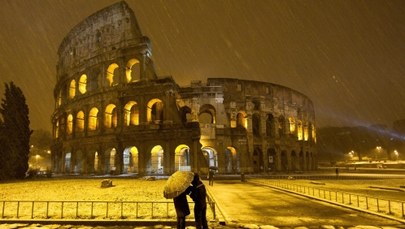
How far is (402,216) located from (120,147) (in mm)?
26024

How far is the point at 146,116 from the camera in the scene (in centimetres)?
A: 3044

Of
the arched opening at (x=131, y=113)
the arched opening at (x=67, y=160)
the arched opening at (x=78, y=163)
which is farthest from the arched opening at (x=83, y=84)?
the arched opening at (x=131, y=113)

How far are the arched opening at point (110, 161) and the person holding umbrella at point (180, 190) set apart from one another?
85.5 feet

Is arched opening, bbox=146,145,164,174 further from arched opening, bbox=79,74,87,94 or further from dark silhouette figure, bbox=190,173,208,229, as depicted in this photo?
dark silhouette figure, bbox=190,173,208,229

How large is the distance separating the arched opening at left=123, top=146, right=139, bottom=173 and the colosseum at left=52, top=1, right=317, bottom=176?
0.12 metres

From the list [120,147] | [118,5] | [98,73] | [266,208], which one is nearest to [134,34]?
[118,5]

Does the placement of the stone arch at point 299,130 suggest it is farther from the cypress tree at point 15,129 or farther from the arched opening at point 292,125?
the cypress tree at point 15,129

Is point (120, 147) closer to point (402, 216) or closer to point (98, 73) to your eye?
point (98, 73)

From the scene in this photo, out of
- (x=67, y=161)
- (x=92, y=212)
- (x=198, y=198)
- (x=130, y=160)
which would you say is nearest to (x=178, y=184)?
(x=198, y=198)

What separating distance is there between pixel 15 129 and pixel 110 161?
399 inches

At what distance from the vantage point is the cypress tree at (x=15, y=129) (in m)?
26.3

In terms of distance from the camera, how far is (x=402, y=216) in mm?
8430

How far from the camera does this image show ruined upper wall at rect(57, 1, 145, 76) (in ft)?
111

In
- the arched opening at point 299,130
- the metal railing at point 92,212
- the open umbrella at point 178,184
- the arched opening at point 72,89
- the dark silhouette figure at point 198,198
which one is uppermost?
the arched opening at point 72,89
